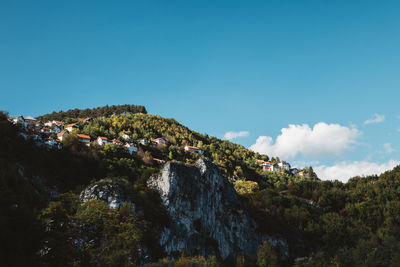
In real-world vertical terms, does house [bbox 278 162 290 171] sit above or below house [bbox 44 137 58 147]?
above

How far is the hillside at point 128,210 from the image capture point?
12398 mm

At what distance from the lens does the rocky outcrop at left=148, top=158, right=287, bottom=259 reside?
40312 mm

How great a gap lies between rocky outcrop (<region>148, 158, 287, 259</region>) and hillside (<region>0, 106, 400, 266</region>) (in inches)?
31.3

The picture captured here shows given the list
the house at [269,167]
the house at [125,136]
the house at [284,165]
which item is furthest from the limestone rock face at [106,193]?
the house at [284,165]

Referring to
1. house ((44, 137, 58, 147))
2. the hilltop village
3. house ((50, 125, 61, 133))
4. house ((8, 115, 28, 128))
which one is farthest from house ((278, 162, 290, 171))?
house ((8, 115, 28, 128))

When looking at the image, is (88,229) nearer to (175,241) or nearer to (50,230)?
(50,230)

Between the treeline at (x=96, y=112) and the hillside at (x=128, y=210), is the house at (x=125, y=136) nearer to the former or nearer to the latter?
the hillside at (x=128, y=210)

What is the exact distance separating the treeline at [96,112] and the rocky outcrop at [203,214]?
109 m

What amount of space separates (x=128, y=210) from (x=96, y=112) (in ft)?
451

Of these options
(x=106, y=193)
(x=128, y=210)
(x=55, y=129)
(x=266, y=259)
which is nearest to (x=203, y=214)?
(x=266, y=259)

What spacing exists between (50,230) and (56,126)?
100 metres

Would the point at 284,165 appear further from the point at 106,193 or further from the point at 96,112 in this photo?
the point at 106,193

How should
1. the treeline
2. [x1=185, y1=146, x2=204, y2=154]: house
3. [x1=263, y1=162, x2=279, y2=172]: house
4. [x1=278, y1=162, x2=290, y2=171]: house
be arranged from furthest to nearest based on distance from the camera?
[x1=278, y1=162, x2=290, y2=171]: house → the treeline → [x1=263, y1=162, x2=279, y2=172]: house → [x1=185, y1=146, x2=204, y2=154]: house

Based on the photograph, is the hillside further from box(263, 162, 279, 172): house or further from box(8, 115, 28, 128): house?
box(263, 162, 279, 172): house
